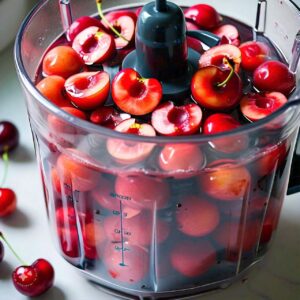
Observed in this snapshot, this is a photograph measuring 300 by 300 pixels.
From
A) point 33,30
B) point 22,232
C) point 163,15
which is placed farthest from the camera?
point 22,232

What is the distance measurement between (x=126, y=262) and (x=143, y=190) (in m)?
0.12

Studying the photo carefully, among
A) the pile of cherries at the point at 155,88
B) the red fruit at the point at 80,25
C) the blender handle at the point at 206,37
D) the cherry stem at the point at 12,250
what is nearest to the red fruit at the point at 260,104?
the pile of cherries at the point at 155,88

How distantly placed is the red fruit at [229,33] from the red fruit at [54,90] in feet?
0.70

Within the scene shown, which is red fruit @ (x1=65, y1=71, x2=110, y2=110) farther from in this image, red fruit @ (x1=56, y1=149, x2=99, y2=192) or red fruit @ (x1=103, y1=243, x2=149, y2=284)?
red fruit @ (x1=103, y1=243, x2=149, y2=284)

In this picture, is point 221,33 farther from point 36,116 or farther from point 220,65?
point 36,116

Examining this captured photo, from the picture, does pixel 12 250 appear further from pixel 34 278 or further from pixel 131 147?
pixel 131 147

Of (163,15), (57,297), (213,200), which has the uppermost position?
(163,15)

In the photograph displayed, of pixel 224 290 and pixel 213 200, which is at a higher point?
pixel 213 200

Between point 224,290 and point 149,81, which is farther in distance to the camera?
point 224,290

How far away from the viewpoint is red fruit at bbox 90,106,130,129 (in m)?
0.68

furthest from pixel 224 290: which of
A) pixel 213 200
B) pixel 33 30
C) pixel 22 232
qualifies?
pixel 33 30

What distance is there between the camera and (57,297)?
0.79 m

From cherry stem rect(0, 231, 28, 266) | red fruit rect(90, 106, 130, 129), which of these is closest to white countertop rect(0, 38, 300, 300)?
cherry stem rect(0, 231, 28, 266)

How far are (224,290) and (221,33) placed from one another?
0.32m
